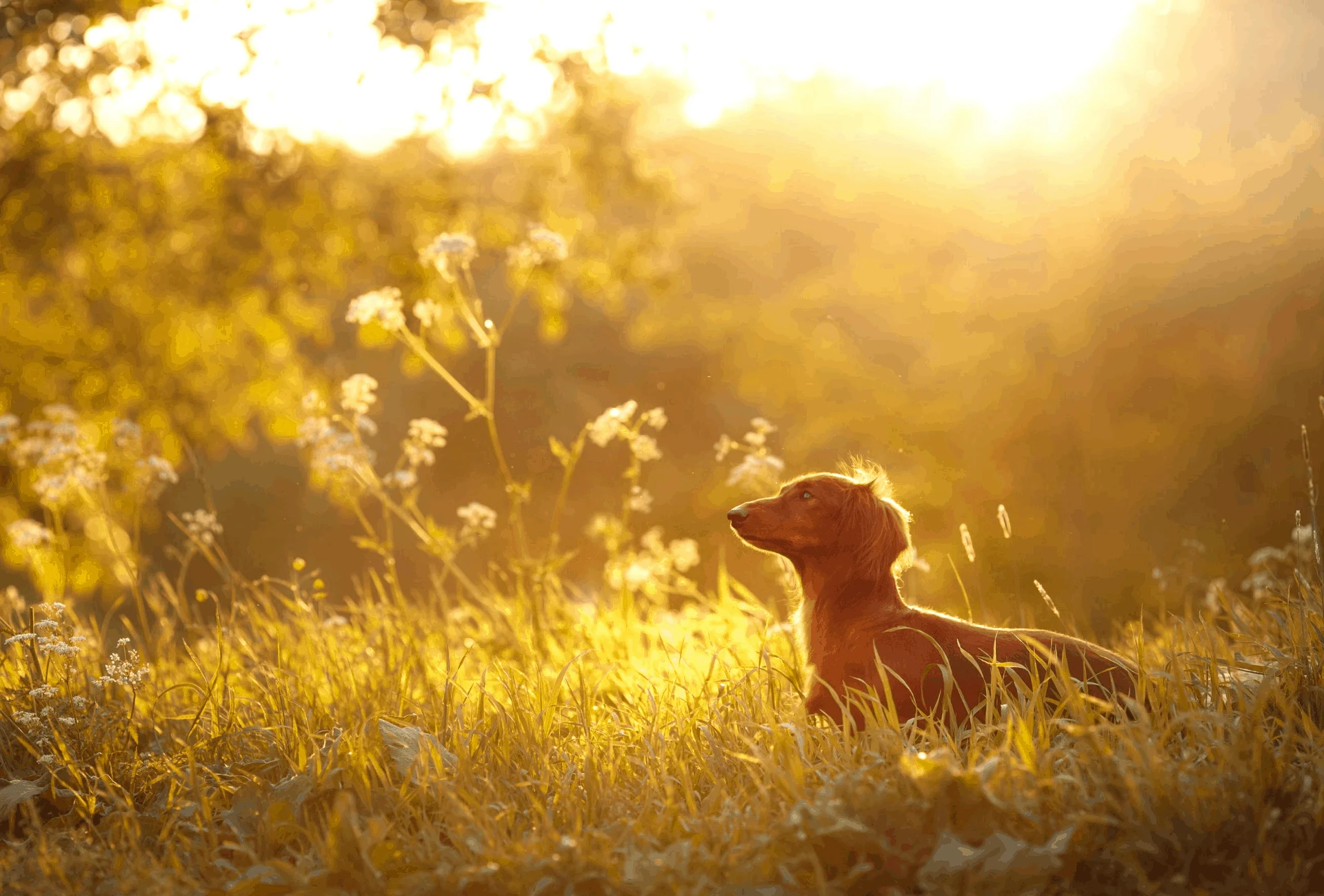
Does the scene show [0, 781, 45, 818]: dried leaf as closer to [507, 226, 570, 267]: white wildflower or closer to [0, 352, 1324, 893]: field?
[0, 352, 1324, 893]: field

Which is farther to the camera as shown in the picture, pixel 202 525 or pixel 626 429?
pixel 626 429

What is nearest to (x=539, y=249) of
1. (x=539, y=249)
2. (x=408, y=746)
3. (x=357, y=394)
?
(x=539, y=249)

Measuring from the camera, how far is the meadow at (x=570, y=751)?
223 cm

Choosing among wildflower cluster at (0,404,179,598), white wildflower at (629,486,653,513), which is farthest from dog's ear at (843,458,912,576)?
wildflower cluster at (0,404,179,598)

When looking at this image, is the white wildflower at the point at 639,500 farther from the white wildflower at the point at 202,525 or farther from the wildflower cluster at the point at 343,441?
the white wildflower at the point at 202,525

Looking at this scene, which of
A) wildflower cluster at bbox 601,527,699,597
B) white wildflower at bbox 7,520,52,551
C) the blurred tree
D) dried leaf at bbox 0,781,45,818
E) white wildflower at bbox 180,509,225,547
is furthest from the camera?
the blurred tree

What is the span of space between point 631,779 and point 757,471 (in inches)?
61.7

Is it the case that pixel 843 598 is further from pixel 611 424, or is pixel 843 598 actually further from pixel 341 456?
pixel 341 456

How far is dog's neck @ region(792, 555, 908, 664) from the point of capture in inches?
131

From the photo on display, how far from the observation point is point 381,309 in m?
4.48

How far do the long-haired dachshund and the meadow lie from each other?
135mm

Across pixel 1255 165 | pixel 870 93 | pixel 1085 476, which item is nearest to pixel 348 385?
pixel 1085 476

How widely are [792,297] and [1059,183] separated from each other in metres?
4.05

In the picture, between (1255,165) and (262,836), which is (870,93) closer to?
(1255,165)
